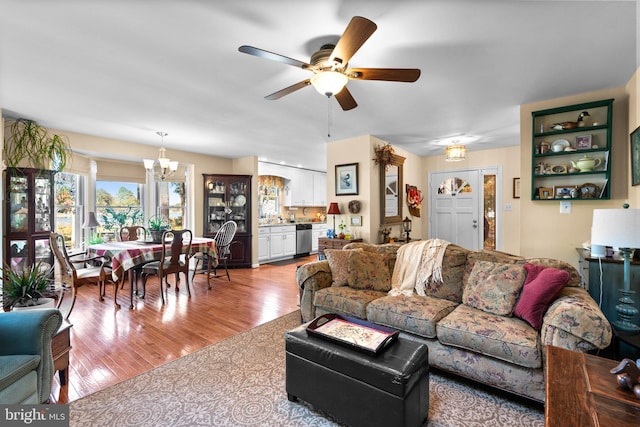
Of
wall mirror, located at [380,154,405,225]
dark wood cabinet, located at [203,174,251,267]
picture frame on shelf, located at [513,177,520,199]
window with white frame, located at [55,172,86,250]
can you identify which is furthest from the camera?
dark wood cabinet, located at [203,174,251,267]

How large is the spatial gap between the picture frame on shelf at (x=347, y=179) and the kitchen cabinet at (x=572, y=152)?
91.4 inches

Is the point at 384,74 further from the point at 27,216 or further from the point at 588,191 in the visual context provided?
the point at 27,216

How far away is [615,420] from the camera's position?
90cm

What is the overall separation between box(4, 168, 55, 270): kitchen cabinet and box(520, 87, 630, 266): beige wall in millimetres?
6184

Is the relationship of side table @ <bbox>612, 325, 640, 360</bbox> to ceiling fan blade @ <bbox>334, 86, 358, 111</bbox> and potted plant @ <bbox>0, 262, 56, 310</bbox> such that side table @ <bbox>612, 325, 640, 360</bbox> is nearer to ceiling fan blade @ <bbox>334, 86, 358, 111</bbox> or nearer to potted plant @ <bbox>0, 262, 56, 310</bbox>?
ceiling fan blade @ <bbox>334, 86, 358, 111</bbox>

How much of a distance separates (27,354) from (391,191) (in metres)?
4.65

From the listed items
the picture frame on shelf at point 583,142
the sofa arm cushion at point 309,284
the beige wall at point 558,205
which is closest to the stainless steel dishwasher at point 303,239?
the sofa arm cushion at point 309,284

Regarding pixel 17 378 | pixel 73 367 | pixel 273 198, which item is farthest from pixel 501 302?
pixel 273 198

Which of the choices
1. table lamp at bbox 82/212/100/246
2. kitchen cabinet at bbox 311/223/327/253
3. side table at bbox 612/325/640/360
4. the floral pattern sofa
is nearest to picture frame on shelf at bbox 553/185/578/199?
the floral pattern sofa

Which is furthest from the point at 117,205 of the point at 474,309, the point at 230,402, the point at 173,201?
the point at 474,309

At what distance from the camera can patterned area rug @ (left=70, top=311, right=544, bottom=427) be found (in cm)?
170

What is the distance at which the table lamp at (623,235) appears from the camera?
6.10 feet

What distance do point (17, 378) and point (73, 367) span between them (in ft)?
3.32

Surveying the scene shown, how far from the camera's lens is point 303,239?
25.4 feet
